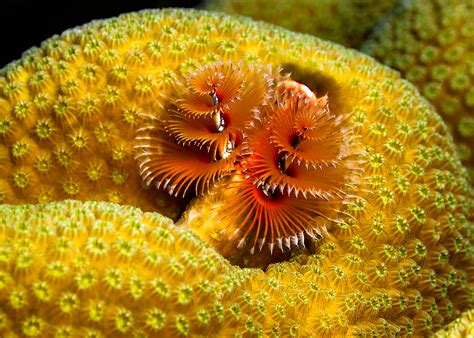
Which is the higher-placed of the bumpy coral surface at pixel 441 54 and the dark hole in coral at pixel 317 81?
the bumpy coral surface at pixel 441 54

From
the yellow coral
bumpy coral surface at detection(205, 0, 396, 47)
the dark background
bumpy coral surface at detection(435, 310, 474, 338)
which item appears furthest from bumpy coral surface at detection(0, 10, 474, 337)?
the dark background

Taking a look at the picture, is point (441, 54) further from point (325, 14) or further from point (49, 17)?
point (49, 17)

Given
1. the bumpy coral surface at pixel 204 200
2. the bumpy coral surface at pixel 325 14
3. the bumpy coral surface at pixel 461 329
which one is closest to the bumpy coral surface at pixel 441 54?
the bumpy coral surface at pixel 325 14

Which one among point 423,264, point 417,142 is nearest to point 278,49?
point 417,142

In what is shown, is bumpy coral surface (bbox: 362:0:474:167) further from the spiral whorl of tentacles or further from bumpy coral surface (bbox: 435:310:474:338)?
bumpy coral surface (bbox: 435:310:474:338)

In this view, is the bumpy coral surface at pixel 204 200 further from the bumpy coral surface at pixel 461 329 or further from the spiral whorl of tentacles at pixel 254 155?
the bumpy coral surface at pixel 461 329

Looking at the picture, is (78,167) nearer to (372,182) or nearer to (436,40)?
(372,182)
